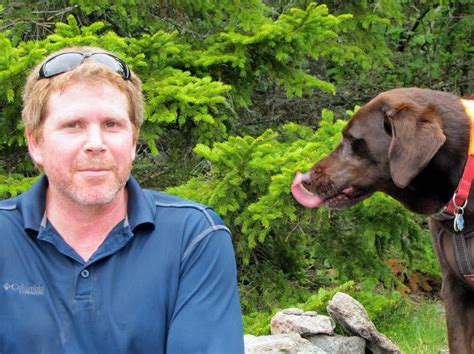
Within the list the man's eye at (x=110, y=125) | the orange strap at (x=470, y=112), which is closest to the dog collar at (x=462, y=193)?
the orange strap at (x=470, y=112)

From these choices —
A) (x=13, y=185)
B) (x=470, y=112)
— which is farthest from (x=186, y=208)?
(x=13, y=185)

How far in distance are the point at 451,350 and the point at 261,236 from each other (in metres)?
1.39

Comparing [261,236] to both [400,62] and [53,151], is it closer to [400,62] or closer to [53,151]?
[53,151]

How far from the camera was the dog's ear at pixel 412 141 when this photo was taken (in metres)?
3.57

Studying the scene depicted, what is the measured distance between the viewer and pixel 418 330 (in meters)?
5.32

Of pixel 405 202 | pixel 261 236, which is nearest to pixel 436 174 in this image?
pixel 405 202

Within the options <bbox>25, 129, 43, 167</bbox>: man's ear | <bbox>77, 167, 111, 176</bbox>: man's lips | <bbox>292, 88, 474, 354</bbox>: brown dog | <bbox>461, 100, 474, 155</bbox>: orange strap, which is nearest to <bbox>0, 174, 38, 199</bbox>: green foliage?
<bbox>292, 88, 474, 354</bbox>: brown dog

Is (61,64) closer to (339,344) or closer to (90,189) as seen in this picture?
(90,189)

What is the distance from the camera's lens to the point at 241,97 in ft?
18.8

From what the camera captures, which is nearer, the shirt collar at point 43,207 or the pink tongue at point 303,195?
the shirt collar at point 43,207

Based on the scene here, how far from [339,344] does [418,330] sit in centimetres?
115

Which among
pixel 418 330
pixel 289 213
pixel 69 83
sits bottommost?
pixel 418 330

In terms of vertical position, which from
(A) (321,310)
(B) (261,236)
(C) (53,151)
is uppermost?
(C) (53,151)

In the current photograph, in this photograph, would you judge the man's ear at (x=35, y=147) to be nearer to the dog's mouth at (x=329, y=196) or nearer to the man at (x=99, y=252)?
the man at (x=99, y=252)
